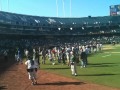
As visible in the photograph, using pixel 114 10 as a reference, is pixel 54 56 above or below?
below

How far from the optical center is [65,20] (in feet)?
404

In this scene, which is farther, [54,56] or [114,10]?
[114,10]

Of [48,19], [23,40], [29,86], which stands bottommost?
[29,86]

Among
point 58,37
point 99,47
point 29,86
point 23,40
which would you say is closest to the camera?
point 29,86

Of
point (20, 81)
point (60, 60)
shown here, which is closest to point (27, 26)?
point (60, 60)

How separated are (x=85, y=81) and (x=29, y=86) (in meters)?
3.63

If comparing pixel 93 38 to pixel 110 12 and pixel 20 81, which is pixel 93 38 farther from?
pixel 20 81

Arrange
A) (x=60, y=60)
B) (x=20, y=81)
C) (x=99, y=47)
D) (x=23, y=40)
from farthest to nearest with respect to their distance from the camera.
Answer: (x=23, y=40) → (x=99, y=47) → (x=60, y=60) → (x=20, y=81)

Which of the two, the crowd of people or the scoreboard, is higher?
the scoreboard

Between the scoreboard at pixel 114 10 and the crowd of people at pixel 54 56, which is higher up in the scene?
the scoreboard at pixel 114 10

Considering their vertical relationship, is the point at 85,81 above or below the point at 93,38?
below

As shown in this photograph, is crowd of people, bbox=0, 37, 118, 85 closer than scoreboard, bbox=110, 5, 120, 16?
Yes

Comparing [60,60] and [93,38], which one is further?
[93,38]

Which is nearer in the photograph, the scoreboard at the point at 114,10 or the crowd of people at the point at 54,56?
the crowd of people at the point at 54,56
